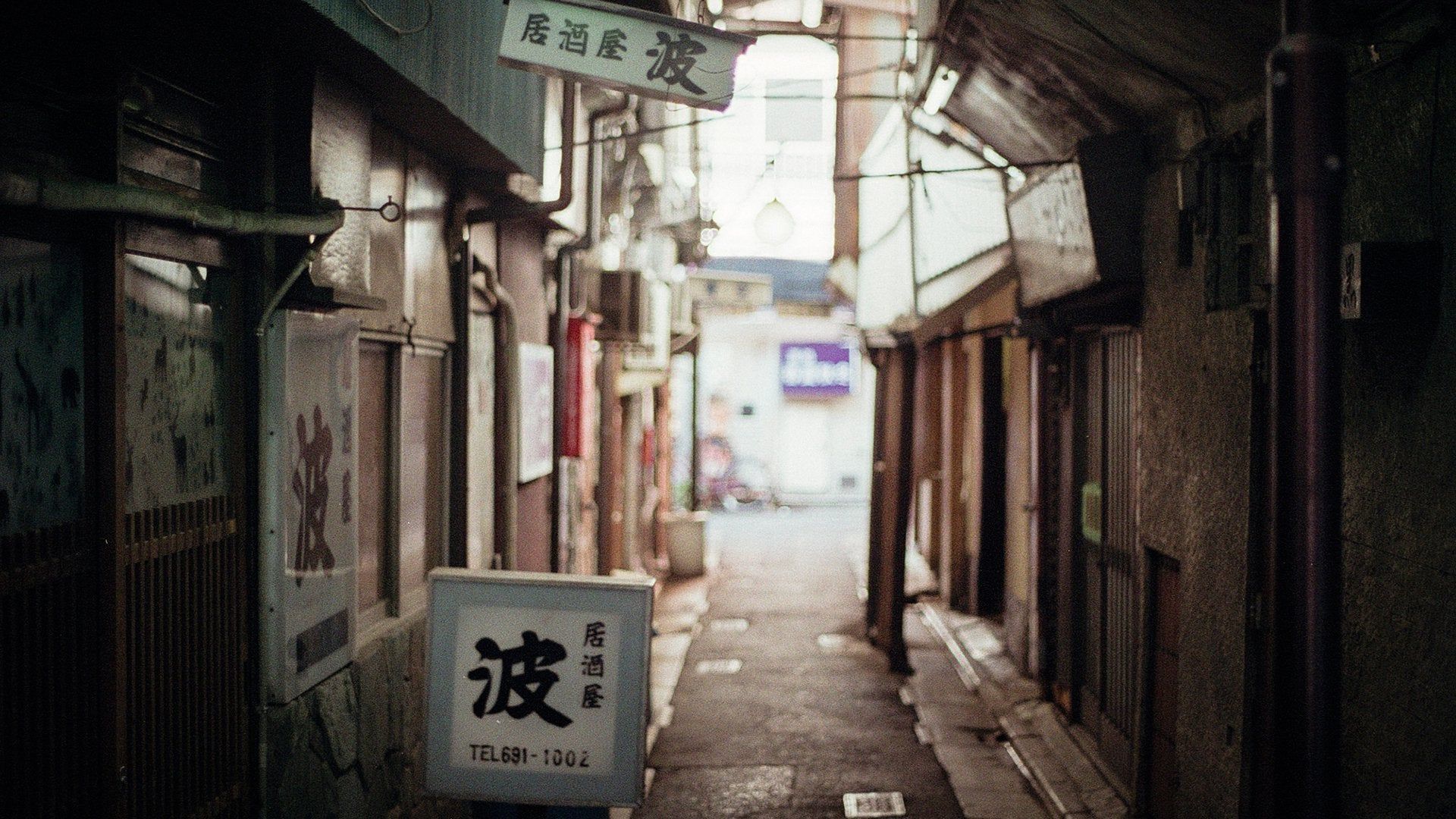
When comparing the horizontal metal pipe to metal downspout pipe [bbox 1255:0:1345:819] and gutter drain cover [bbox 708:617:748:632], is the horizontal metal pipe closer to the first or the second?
metal downspout pipe [bbox 1255:0:1345:819]

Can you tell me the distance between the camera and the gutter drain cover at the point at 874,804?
10.8m

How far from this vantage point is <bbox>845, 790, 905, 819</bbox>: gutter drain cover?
35.4 ft

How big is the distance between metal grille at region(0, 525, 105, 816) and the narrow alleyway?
652 centimetres

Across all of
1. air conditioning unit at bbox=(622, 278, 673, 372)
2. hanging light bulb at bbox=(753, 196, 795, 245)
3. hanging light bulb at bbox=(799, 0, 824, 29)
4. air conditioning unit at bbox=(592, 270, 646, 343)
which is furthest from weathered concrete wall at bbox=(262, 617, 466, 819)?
hanging light bulb at bbox=(753, 196, 795, 245)

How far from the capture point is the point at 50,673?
4.91m

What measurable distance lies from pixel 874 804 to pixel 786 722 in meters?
3.08

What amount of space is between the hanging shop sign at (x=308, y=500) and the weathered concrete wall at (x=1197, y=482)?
19.2ft

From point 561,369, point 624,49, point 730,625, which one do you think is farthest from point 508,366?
point 730,625

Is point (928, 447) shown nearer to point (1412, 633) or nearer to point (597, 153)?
point (597, 153)

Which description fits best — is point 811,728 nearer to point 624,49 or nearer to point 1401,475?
point 624,49

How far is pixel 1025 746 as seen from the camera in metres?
12.3

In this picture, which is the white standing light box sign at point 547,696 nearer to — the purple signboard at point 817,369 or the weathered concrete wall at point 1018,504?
the weathered concrete wall at point 1018,504

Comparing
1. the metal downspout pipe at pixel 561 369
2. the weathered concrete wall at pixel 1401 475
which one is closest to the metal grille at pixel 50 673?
the weathered concrete wall at pixel 1401 475

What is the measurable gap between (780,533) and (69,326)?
105 feet
